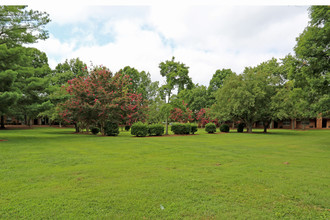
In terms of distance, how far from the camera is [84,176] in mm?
5352

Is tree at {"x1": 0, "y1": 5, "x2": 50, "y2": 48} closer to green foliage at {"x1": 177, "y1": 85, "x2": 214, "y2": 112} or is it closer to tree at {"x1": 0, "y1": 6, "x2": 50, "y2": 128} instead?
tree at {"x1": 0, "y1": 6, "x2": 50, "y2": 128}

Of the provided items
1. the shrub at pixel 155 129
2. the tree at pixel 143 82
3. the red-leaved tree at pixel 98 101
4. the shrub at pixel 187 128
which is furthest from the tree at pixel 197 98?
the red-leaved tree at pixel 98 101

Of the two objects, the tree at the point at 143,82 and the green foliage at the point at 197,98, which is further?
the green foliage at the point at 197,98

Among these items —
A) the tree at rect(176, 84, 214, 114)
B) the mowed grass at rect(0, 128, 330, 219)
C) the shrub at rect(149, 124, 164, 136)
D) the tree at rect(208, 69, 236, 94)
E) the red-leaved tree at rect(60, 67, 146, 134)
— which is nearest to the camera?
the mowed grass at rect(0, 128, 330, 219)

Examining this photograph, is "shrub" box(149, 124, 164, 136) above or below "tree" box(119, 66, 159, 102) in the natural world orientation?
below

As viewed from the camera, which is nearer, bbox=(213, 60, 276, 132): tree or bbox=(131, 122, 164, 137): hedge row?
bbox=(131, 122, 164, 137): hedge row

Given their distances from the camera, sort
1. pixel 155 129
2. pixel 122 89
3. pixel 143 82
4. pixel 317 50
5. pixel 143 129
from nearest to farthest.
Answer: pixel 317 50, pixel 143 129, pixel 155 129, pixel 122 89, pixel 143 82

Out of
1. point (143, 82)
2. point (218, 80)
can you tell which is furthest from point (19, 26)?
point (218, 80)

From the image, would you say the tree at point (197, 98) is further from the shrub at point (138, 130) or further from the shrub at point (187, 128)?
the shrub at point (138, 130)

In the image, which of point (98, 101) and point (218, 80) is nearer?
point (98, 101)

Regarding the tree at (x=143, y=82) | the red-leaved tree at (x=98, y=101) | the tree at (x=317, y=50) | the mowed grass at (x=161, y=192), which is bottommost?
the mowed grass at (x=161, y=192)

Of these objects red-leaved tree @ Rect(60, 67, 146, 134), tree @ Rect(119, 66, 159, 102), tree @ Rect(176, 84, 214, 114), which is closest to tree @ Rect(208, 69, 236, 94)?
tree @ Rect(176, 84, 214, 114)

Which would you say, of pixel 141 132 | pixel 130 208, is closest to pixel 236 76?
pixel 141 132

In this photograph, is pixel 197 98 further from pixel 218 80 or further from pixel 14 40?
pixel 14 40
